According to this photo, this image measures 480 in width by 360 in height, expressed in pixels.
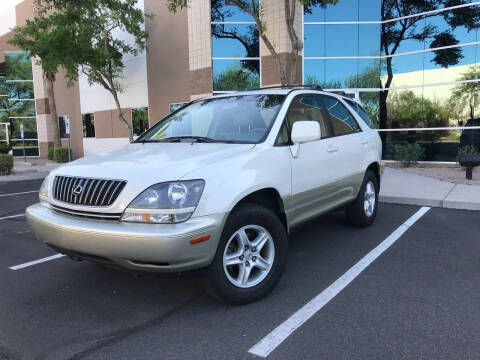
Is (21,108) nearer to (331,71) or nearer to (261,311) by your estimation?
(331,71)

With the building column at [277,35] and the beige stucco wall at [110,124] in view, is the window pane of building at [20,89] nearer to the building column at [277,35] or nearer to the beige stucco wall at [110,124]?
the beige stucco wall at [110,124]

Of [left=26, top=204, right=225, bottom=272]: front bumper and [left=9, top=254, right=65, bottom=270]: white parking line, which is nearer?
[left=26, top=204, right=225, bottom=272]: front bumper

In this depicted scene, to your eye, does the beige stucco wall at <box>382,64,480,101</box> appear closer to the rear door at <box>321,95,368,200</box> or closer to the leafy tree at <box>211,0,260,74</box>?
the leafy tree at <box>211,0,260,74</box>

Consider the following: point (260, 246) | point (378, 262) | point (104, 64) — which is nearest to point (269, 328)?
point (260, 246)

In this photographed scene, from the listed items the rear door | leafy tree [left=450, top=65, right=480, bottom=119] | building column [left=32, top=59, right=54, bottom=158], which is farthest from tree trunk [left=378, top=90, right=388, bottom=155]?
building column [left=32, top=59, right=54, bottom=158]

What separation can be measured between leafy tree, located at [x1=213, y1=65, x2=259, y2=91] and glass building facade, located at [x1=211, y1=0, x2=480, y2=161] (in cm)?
4

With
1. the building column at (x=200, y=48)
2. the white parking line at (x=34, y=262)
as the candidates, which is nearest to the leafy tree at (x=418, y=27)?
the building column at (x=200, y=48)

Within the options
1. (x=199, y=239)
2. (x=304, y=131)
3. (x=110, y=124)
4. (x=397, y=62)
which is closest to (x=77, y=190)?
(x=199, y=239)

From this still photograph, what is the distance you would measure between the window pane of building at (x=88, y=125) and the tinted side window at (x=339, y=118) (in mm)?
19170

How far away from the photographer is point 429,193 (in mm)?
8086

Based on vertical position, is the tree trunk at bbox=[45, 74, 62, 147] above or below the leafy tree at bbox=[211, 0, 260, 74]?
below

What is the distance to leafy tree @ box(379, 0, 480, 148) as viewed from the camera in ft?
42.5

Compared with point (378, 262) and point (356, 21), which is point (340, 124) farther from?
point (356, 21)

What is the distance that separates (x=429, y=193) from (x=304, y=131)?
211 inches
